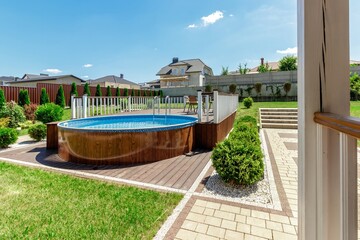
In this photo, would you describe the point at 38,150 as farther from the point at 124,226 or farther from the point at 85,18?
the point at 85,18

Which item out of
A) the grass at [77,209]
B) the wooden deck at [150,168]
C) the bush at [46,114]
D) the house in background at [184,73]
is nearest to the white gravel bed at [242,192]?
the wooden deck at [150,168]

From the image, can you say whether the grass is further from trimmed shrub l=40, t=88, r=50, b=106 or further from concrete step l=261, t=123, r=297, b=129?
trimmed shrub l=40, t=88, r=50, b=106

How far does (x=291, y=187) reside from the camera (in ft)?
10.2

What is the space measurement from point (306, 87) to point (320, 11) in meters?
0.42

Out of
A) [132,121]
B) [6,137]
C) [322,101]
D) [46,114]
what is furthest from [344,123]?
[46,114]

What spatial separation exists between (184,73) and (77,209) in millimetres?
33185

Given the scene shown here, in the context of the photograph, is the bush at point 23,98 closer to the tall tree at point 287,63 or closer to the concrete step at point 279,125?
the concrete step at point 279,125

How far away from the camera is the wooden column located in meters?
1.03

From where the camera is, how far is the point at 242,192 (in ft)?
9.79

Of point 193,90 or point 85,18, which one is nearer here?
point 85,18

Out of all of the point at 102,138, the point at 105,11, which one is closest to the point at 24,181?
the point at 102,138

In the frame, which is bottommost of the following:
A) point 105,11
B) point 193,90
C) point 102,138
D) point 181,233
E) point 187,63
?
point 181,233

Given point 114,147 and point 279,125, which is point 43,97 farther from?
point 279,125

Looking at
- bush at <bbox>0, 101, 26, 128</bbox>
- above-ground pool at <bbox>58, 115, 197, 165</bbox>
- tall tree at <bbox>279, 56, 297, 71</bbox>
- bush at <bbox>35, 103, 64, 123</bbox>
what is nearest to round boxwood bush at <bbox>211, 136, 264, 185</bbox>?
above-ground pool at <bbox>58, 115, 197, 165</bbox>
